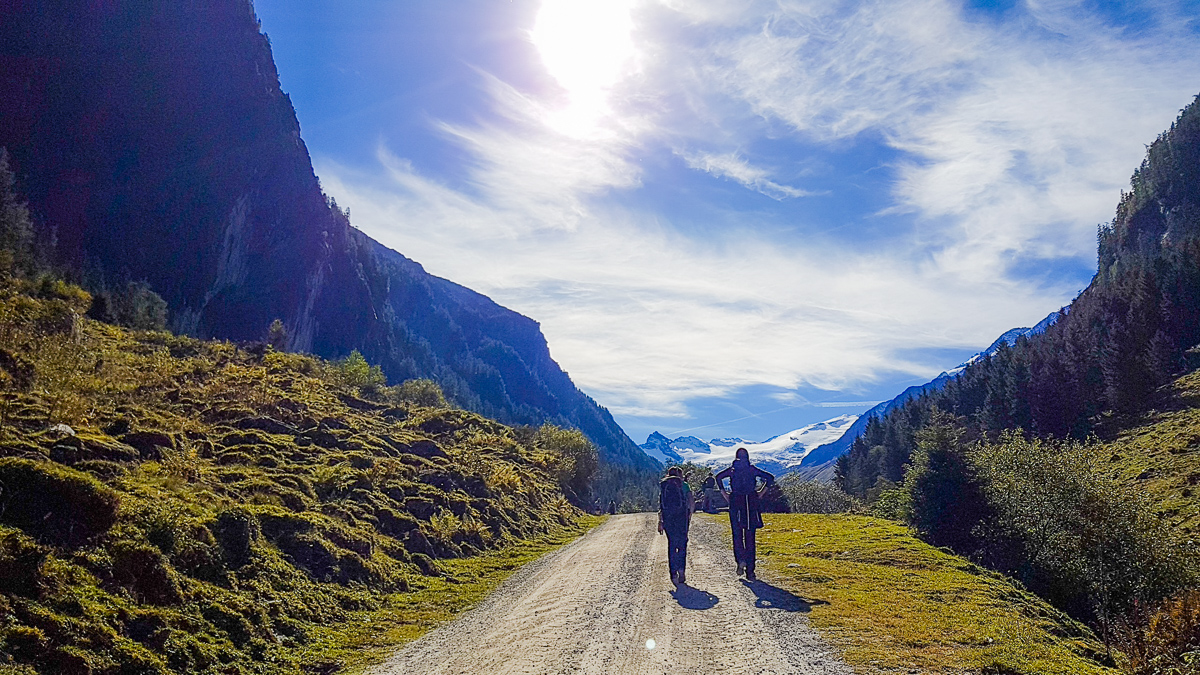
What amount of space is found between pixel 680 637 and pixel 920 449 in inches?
847

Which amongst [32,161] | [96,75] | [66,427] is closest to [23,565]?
[66,427]

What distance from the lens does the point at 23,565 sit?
8.55 metres

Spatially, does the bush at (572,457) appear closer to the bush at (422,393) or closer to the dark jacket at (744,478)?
the bush at (422,393)

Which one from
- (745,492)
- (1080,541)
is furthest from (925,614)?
(1080,541)

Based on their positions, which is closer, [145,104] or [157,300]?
[157,300]

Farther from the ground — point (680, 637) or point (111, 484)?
point (111, 484)

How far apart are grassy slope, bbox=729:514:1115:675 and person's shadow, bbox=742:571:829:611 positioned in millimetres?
240

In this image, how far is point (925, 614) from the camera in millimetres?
12250

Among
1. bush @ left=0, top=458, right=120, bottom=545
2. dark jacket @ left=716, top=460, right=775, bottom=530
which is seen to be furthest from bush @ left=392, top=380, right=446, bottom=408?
bush @ left=0, top=458, right=120, bottom=545

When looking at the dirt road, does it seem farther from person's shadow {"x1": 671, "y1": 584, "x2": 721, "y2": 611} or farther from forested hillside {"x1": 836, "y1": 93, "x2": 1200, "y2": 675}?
forested hillside {"x1": 836, "y1": 93, "x2": 1200, "y2": 675}

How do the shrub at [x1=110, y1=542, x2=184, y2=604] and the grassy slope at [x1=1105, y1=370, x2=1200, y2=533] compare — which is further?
the grassy slope at [x1=1105, y1=370, x2=1200, y2=533]

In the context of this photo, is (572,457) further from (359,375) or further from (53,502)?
(53,502)

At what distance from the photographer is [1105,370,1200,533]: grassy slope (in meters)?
35.8

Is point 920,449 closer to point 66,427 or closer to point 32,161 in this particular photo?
point 66,427
